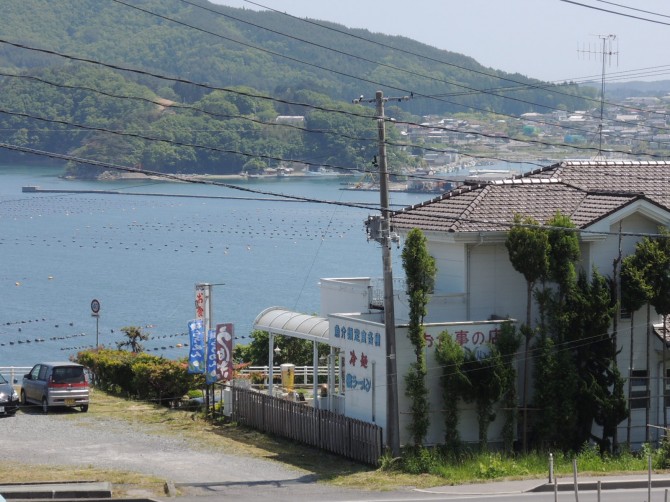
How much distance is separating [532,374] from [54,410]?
1306 cm

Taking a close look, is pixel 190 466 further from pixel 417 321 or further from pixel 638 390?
pixel 638 390

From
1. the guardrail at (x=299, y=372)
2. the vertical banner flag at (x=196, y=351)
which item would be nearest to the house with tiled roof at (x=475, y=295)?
the vertical banner flag at (x=196, y=351)

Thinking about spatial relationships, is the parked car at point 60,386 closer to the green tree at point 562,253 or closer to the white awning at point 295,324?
the white awning at point 295,324

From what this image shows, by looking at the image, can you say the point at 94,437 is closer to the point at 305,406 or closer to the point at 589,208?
the point at 305,406

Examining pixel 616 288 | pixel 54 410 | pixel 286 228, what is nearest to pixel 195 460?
pixel 54 410

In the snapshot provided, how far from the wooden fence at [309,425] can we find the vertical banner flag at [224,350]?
0.76 m

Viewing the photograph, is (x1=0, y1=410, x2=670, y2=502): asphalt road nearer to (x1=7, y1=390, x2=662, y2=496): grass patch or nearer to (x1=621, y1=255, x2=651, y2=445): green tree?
(x1=7, y1=390, x2=662, y2=496): grass patch

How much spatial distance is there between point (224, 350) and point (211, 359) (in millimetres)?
411

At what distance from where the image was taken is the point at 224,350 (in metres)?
30.8

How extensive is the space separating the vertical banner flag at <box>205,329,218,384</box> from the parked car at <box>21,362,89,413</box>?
329 cm

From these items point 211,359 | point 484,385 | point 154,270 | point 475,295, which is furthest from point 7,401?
point 154,270

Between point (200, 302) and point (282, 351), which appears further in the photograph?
point (282, 351)

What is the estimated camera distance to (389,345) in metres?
24.3

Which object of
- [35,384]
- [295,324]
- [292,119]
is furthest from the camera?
[292,119]
